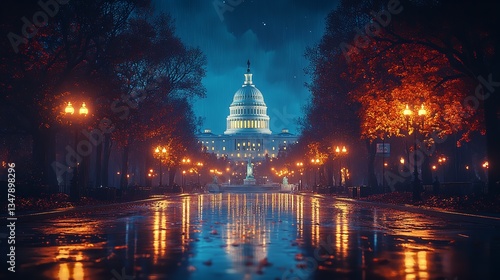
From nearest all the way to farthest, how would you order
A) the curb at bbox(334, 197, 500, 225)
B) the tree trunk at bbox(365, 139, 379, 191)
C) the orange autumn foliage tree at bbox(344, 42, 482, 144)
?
1. the curb at bbox(334, 197, 500, 225)
2. the orange autumn foliage tree at bbox(344, 42, 482, 144)
3. the tree trunk at bbox(365, 139, 379, 191)

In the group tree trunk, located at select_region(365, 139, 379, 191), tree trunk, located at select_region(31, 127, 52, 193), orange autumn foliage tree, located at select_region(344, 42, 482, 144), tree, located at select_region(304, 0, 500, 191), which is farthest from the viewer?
tree trunk, located at select_region(365, 139, 379, 191)

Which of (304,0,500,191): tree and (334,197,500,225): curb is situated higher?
(304,0,500,191): tree

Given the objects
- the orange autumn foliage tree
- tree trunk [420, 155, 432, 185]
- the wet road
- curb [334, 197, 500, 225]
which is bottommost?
the wet road

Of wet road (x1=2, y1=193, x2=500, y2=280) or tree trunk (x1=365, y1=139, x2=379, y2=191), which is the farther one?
tree trunk (x1=365, y1=139, x2=379, y2=191)

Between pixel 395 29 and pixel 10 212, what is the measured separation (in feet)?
67.2

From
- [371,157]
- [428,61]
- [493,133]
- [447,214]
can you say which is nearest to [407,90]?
[428,61]

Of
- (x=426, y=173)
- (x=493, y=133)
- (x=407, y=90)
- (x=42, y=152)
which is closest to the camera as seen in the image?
(x=493, y=133)

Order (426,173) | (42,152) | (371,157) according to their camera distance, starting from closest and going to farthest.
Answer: (42,152)
(426,173)
(371,157)

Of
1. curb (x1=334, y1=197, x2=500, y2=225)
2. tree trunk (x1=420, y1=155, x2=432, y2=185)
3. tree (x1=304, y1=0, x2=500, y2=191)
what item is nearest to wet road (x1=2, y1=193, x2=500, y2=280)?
curb (x1=334, y1=197, x2=500, y2=225)

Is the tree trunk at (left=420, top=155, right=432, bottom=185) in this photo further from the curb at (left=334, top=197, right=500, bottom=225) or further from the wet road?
the wet road

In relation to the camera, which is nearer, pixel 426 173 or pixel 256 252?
pixel 256 252

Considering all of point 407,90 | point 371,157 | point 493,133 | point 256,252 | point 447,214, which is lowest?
point 256,252

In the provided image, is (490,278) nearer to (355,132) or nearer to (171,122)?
(355,132)

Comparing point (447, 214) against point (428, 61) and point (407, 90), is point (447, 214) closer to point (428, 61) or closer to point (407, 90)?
point (428, 61)
